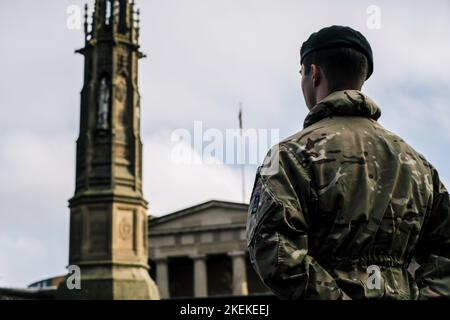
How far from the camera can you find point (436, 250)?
3.27 m

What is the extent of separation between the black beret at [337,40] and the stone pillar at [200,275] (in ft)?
160

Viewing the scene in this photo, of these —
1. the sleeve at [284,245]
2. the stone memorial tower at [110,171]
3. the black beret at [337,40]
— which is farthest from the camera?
the stone memorial tower at [110,171]

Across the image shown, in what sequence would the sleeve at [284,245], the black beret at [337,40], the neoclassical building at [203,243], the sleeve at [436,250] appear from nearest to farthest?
the sleeve at [284,245], the sleeve at [436,250], the black beret at [337,40], the neoclassical building at [203,243]

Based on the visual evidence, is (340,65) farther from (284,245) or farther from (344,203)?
(284,245)

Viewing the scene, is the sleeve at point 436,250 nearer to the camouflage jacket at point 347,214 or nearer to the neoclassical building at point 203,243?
the camouflage jacket at point 347,214

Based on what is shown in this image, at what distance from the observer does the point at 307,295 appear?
278 centimetres

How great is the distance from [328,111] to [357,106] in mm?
129

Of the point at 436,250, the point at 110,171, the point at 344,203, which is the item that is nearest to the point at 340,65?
the point at 344,203

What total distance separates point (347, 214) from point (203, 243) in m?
49.3

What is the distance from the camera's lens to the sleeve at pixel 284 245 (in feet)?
9.12

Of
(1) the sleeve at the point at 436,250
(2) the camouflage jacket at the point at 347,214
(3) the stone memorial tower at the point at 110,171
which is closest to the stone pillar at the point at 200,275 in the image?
(3) the stone memorial tower at the point at 110,171

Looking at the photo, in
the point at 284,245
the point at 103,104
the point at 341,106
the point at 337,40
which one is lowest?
the point at 284,245
